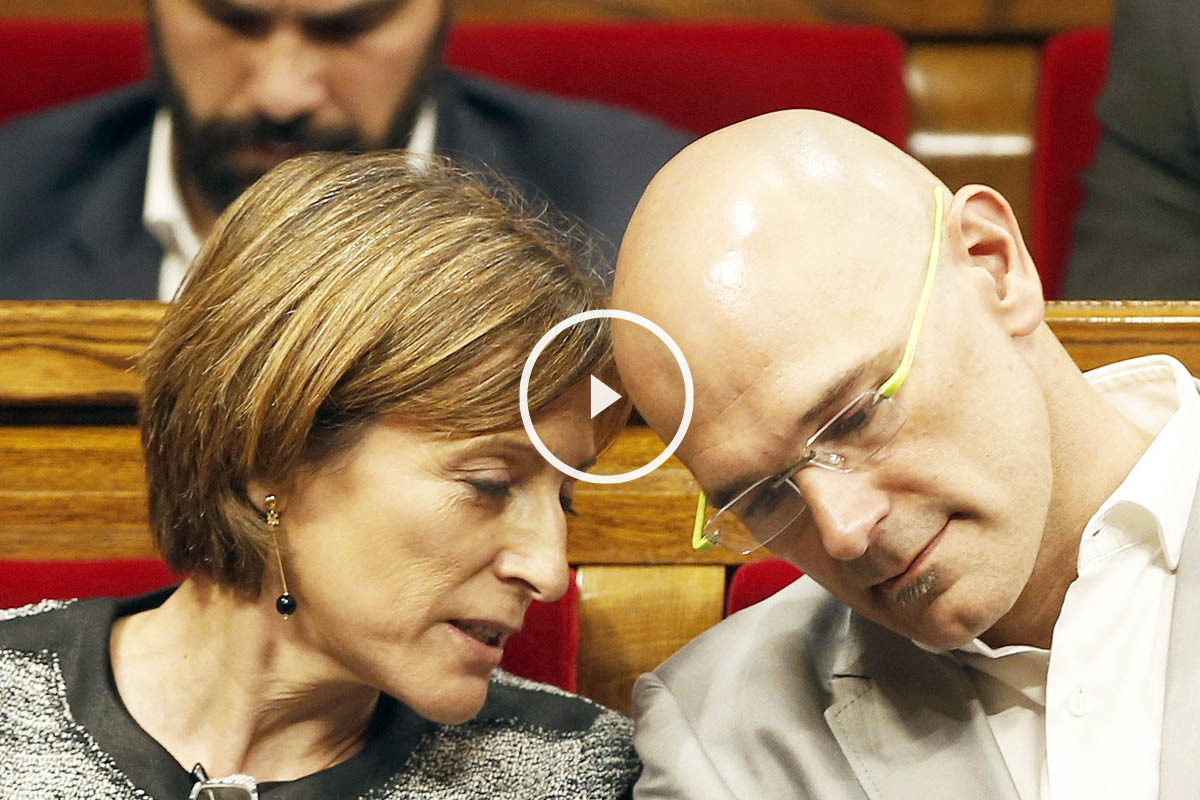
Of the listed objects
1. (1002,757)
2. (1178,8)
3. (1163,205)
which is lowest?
(1002,757)

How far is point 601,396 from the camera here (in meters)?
1.01

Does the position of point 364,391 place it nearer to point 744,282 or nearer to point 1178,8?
point 744,282

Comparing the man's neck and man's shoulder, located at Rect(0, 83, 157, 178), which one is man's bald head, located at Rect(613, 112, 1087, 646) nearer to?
the man's neck

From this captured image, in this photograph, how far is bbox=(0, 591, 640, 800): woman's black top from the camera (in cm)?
99

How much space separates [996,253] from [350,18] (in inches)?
36.7

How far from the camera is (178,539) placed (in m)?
1.03

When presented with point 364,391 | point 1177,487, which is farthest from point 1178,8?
point 364,391

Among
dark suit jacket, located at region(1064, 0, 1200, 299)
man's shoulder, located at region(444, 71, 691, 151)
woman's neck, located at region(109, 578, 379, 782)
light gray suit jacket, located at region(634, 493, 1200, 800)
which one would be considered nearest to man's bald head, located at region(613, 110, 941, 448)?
light gray suit jacket, located at region(634, 493, 1200, 800)

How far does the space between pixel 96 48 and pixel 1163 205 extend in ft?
3.86

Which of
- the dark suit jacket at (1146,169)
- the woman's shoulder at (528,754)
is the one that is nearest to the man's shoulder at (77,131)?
the woman's shoulder at (528,754)

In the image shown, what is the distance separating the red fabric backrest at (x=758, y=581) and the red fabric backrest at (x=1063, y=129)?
61cm

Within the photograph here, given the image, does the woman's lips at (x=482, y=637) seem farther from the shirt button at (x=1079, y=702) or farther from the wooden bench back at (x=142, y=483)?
the shirt button at (x=1079, y=702)

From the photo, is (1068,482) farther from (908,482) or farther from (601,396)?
(601,396)

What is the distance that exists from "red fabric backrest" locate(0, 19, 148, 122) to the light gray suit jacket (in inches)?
41.5
